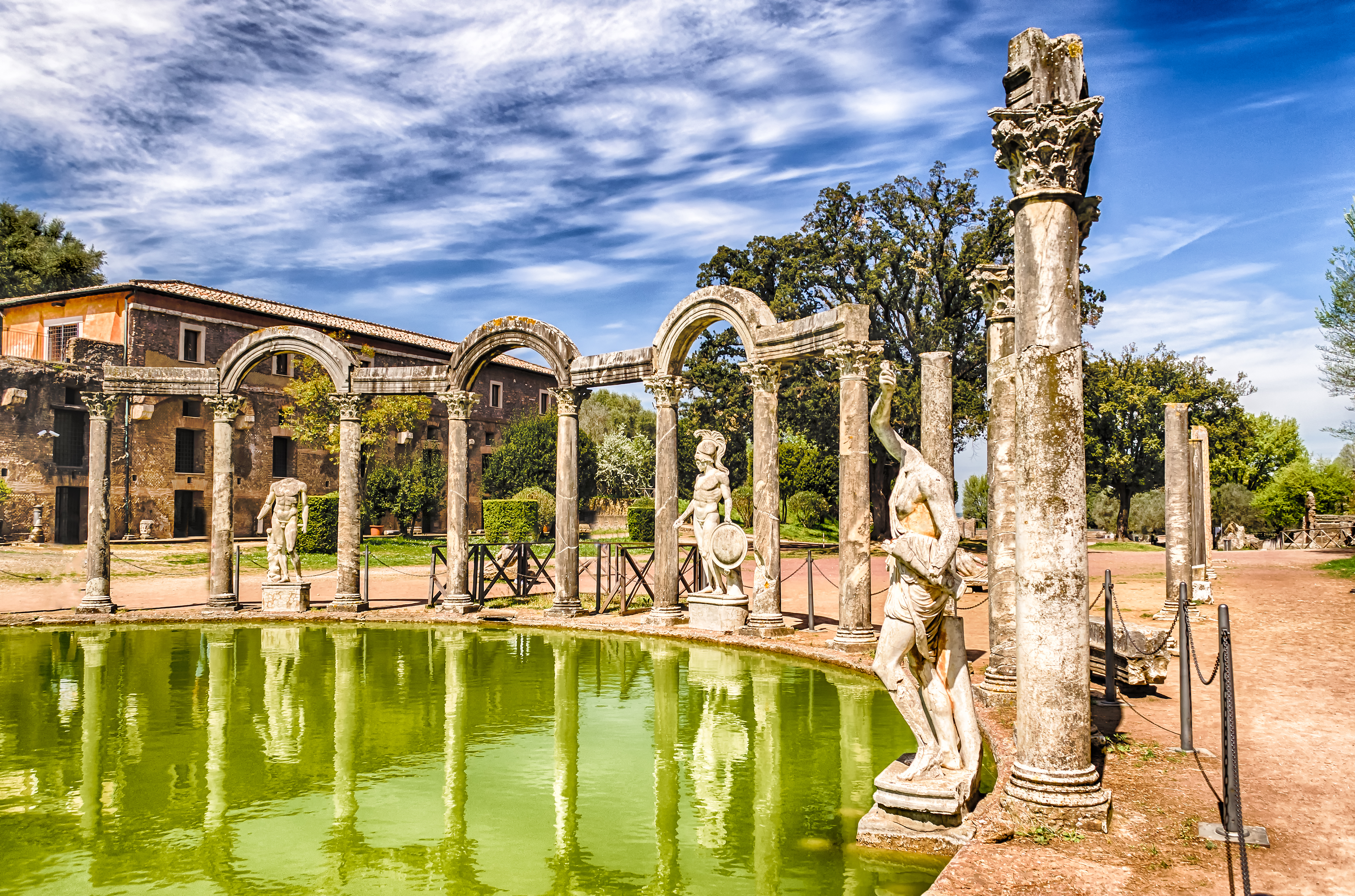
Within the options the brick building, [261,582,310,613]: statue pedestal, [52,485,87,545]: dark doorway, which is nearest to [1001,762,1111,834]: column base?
[261,582,310,613]: statue pedestal

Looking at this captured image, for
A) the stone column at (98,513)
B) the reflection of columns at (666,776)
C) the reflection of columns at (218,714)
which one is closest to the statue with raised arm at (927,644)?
the reflection of columns at (666,776)

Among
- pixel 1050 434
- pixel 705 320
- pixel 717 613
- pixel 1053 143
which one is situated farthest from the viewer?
pixel 705 320

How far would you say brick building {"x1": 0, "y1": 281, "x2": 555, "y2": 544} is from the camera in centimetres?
3016

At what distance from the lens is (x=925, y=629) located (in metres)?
5.44

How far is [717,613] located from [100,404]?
12676 mm

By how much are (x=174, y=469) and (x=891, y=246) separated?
2855 cm

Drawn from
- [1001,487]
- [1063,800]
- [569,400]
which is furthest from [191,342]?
[1063,800]

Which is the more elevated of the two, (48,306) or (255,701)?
(48,306)

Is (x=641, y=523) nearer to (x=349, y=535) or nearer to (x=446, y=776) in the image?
(x=349, y=535)

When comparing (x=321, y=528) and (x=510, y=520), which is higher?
(x=510, y=520)

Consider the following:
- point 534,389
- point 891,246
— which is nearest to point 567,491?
point 891,246

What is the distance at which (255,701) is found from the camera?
29.9ft

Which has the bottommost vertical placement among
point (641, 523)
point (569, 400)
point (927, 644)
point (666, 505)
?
point (641, 523)

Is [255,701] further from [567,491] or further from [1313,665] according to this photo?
[1313,665]
